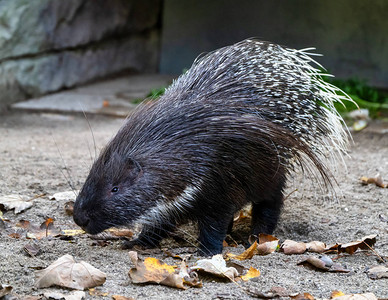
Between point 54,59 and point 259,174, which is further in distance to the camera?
point 54,59

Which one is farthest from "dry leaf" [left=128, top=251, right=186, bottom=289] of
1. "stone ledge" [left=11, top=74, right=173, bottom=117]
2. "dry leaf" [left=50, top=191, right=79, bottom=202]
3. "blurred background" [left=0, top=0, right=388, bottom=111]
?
"blurred background" [left=0, top=0, right=388, bottom=111]

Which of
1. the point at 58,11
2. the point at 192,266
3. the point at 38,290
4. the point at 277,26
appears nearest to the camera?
the point at 38,290

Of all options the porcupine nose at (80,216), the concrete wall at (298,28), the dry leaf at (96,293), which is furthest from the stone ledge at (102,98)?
the dry leaf at (96,293)

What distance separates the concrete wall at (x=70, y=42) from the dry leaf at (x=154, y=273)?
4.30 metres

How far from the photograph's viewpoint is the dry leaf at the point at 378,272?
2.39m

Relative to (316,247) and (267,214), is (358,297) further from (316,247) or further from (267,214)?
(267,214)

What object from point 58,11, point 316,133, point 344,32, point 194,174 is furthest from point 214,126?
point 344,32

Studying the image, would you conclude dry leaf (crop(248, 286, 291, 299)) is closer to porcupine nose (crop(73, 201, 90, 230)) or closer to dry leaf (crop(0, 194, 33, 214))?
porcupine nose (crop(73, 201, 90, 230))

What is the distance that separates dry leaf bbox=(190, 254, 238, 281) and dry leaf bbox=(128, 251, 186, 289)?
109 millimetres

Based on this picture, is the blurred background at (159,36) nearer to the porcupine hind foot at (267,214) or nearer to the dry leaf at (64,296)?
the porcupine hind foot at (267,214)

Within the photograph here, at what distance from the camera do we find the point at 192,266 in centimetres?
244

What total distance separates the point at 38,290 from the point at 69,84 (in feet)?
17.5

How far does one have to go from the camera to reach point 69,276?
2.15 meters

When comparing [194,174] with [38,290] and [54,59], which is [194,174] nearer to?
[38,290]
